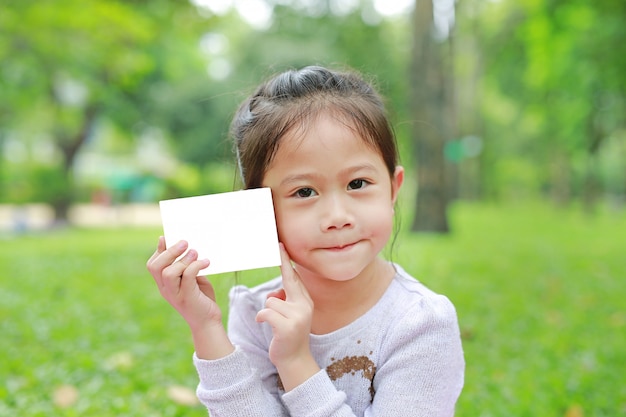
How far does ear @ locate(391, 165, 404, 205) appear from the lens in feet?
5.93

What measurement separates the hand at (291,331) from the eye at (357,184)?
0.26 meters

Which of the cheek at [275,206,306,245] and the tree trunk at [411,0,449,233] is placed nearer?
the cheek at [275,206,306,245]

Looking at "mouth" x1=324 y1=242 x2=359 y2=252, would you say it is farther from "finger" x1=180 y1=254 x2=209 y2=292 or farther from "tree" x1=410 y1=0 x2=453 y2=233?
"tree" x1=410 y1=0 x2=453 y2=233

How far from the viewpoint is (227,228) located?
5.14 feet

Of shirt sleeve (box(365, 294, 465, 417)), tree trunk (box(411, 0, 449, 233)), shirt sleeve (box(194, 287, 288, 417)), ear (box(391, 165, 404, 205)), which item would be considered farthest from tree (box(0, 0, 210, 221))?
shirt sleeve (box(365, 294, 465, 417))

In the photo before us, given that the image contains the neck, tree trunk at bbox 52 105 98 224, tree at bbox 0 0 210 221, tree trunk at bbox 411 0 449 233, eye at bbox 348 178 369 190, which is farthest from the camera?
tree trunk at bbox 52 105 98 224

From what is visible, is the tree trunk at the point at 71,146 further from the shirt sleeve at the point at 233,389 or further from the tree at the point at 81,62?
the shirt sleeve at the point at 233,389

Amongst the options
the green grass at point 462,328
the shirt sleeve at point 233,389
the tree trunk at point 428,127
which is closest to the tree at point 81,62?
the green grass at point 462,328

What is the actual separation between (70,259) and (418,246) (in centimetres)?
477

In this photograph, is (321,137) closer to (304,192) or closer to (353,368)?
(304,192)

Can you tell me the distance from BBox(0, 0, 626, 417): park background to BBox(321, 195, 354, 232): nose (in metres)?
0.51

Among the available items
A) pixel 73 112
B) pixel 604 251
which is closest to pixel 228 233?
pixel 604 251

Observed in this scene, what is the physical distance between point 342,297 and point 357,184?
327 mm

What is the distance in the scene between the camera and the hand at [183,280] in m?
1.51
